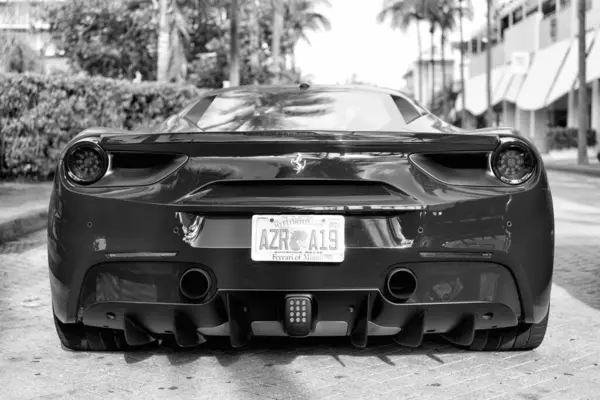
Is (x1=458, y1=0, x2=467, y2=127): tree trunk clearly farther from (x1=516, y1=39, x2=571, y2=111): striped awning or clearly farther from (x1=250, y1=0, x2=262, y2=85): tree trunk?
(x1=250, y1=0, x2=262, y2=85): tree trunk

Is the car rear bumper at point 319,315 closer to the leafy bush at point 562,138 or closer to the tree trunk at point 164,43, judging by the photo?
the tree trunk at point 164,43

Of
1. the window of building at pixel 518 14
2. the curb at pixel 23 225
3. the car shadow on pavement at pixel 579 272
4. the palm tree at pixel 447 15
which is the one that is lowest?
the car shadow on pavement at pixel 579 272

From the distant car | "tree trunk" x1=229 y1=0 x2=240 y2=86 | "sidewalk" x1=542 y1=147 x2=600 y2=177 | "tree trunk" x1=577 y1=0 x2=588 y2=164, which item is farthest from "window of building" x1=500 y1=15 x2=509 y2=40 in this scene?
the distant car

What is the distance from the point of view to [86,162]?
385cm

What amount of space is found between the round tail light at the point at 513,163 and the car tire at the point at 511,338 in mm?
722

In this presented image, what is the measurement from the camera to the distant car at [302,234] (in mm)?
3607

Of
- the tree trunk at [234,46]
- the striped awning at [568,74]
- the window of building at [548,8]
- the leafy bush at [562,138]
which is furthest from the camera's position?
the window of building at [548,8]

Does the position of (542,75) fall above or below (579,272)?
above

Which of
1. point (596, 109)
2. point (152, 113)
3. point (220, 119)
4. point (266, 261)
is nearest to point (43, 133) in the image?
point (152, 113)

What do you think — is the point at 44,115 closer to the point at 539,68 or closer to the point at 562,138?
the point at 562,138

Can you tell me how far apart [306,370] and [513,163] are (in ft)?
4.03

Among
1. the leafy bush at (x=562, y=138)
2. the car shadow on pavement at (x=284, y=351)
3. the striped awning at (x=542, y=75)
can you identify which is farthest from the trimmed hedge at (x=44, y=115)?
the striped awning at (x=542, y=75)

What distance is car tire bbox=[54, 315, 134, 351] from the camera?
4141 mm

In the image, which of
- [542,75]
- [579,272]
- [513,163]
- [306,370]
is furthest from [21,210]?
[542,75]
